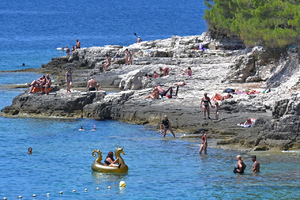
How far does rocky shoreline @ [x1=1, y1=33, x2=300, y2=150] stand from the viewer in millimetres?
29594

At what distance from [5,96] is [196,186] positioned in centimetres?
3022

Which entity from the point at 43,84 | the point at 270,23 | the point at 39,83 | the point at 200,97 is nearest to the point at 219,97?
the point at 200,97

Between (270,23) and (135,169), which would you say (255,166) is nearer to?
(135,169)

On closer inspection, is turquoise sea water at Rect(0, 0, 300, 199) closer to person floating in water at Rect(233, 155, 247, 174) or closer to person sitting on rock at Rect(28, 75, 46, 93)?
person floating in water at Rect(233, 155, 247, 174)

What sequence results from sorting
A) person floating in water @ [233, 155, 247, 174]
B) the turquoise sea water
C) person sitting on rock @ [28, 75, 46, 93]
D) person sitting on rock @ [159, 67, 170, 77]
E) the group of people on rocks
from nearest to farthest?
1. the turquoise sea water
2. person floating in water @ [233, 155, 247, 174]
3. the group of people on rocks
4. person sitting on rock @ [28, 75, 46, 93]
5. person sitting on rock @ [159, 67, 170, 77]

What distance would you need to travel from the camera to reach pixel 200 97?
40.7 metres

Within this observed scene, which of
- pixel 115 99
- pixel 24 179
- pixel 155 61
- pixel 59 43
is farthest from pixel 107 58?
pixel 59 43

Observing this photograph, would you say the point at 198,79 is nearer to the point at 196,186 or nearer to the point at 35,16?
the point at 196,186

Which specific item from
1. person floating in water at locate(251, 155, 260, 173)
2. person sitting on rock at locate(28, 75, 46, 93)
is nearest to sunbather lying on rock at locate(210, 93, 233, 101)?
person sitting on rock at locate(28, 75, 46, 93)

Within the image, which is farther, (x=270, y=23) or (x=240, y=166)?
(x=270, y=23)

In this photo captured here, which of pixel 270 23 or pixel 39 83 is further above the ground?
pixel 270 23

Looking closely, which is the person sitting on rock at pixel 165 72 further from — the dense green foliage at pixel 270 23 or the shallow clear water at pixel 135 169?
the shallow clear water at pixel 135 169

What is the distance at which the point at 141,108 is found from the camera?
39.1m

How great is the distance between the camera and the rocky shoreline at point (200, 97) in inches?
1165
